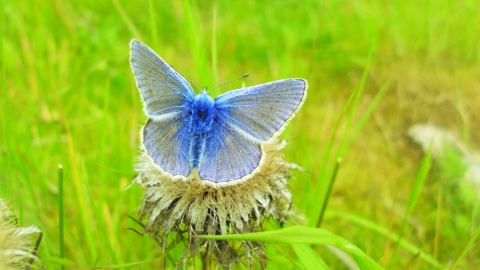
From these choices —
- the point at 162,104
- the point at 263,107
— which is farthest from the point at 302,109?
the point at 162,104

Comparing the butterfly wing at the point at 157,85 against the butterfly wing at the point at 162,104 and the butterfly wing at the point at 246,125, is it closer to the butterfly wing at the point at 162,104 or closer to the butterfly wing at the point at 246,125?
the butterfly wing at the point at 162,104

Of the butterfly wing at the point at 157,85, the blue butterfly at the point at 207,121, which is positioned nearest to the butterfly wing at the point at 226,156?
the blue butterfly at the point at 207,121

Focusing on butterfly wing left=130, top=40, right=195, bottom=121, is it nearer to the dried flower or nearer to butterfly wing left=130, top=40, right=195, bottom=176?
butterfly wing left=130, top=40, right=195, bottom=176

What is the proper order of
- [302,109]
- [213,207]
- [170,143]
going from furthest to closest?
[302,109]
[170,143]
[213,207]

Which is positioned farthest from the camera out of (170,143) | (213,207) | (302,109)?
(302,109)

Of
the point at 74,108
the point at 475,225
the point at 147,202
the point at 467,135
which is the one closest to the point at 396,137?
the point at 467,135

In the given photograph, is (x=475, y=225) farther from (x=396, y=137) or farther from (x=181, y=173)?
(x=181, y=173)

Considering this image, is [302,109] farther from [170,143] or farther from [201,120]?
[170,143]
